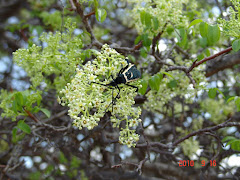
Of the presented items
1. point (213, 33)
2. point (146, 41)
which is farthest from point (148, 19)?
point (213, 33)

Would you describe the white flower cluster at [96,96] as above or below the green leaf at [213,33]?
below

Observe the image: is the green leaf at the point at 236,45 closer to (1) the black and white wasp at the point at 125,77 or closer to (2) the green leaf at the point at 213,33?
(2) the green leaf at the point at 213,33

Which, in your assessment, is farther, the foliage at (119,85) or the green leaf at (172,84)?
the green leaf at (172,84)

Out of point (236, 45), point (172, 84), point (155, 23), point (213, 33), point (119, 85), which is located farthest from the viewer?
point (172, 84)

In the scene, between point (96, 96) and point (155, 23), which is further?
point (155, 23)

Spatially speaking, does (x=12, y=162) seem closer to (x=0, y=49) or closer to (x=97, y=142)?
(x=97, y=142)

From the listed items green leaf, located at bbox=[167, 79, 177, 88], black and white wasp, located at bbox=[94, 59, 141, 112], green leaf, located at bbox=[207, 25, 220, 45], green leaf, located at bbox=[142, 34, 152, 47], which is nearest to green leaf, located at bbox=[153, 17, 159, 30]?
green leaf, located at bbox=[142, 34, 152, 47]

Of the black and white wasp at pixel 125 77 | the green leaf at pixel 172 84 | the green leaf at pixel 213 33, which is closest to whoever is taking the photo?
the black and white wasp at pixel 125 77

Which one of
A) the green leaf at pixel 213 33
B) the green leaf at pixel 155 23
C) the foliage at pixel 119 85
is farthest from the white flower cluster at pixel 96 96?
the green leaf at pixel 213 33

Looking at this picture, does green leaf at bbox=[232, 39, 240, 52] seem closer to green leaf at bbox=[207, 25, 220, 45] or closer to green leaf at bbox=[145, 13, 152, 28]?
green leaf at bbox=[207, 25, 220, 45]

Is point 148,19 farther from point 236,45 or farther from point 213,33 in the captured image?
point 236,45

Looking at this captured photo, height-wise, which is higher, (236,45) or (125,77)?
(236,45)
